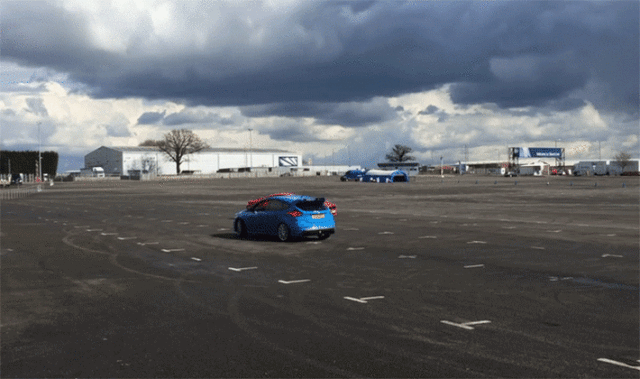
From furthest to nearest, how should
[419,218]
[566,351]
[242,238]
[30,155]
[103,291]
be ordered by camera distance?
[30,155] < [419,218] < [242,238] < [103,291] < [566,351]

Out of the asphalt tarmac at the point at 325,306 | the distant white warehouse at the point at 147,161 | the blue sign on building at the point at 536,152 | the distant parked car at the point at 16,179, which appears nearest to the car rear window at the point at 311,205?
the asphalt tarmac at the point at 325,306

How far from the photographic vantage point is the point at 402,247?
60.6 ft

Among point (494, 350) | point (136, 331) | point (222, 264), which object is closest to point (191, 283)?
point (222, 264)

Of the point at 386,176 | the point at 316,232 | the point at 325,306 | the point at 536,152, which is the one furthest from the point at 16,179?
the point at 325,306

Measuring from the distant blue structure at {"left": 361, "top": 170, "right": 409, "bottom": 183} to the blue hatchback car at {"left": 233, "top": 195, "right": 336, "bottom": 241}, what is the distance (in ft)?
273

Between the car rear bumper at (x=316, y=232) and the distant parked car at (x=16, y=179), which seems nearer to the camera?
the car rear bumper at (x=316, y=232)

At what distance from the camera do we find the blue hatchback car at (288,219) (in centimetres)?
2044

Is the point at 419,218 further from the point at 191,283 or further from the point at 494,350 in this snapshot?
the point at 494,350

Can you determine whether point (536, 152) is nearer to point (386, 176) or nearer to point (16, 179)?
point (386, 176)

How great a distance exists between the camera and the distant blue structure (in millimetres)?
104250

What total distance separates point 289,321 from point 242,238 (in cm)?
1294

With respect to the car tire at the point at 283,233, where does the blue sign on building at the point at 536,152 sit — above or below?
above

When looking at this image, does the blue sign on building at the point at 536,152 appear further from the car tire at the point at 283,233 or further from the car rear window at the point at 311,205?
the car tire at the point at 283,233

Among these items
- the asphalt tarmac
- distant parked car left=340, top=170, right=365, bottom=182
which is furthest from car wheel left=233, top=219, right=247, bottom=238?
distant parked car left=340, top=170, right=365, bottom=182
